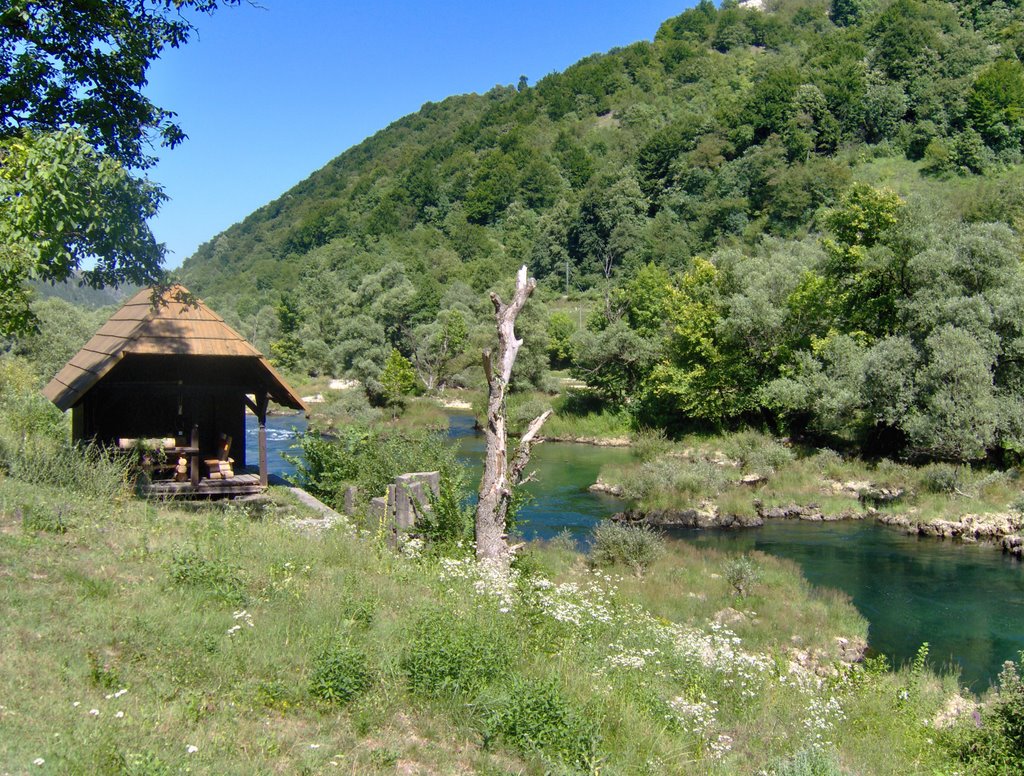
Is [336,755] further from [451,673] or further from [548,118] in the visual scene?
[548,118]

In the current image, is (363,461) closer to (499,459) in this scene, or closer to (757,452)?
(499,459)

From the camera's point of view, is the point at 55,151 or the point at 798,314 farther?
the point at 798,314

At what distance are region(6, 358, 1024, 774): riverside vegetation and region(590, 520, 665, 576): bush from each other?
6.13m

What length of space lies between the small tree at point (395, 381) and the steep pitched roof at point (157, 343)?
100 feet

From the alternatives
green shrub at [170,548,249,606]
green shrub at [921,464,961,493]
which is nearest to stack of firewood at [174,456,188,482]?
green shrub at [170,548,249,606]

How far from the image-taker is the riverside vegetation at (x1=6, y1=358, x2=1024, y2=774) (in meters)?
4.85

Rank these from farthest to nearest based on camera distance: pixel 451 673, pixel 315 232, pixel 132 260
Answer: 1. pixel 315 232
2. pixel 132 260
3. pixel 451 673

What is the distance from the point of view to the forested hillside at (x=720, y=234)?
26.8 metres

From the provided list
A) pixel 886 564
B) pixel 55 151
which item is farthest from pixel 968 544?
pixel 55 151

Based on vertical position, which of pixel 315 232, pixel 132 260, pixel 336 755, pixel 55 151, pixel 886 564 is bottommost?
pixel 886 564

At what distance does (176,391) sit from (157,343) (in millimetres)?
2498

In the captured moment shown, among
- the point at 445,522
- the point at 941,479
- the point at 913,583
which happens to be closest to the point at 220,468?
the point at 445,522

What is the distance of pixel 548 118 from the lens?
143000 mm

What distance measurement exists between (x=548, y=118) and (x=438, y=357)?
102313 millimetres
